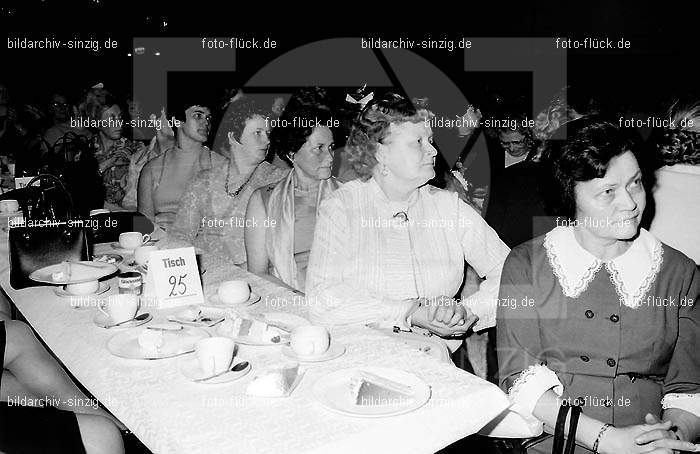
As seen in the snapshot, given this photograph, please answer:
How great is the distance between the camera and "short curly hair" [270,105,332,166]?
2.88m

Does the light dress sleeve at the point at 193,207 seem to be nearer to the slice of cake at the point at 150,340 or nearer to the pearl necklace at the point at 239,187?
the pearl necklace at the point at 239,187

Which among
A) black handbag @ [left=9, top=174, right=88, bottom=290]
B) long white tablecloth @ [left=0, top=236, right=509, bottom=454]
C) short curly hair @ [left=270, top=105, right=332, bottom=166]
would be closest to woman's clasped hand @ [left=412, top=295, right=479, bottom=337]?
long white tablecloth @ [left=0, top=236, right=509, bottom=454]

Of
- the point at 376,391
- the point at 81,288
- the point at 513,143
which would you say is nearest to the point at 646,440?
the point at 376,391

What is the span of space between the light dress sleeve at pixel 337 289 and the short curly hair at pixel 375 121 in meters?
0.19

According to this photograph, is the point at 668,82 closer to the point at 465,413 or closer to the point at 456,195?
the point at 456,195

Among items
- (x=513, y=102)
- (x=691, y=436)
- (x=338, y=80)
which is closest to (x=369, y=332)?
(x=691, y=436)

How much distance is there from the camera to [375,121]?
2297 millimetres

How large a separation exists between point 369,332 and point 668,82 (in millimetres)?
4146

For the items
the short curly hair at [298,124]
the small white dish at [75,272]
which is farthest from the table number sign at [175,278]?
the short curly hair at [298,124]

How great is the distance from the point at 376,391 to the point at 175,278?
96cm

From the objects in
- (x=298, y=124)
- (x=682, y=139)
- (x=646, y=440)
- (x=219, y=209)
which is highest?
(x=298, y=124)

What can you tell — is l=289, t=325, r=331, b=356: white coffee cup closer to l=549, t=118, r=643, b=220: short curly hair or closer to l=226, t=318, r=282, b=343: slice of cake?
l=226, t=318, r=282, b=343: slice of cake

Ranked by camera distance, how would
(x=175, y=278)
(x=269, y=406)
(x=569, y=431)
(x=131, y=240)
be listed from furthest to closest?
(x=131, y=240) < (x=175, y=278) < (x=569, y=431) < (x=269, y=406)

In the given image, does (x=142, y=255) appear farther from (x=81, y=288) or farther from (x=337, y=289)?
(x=337, y=289)
